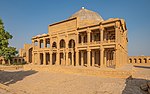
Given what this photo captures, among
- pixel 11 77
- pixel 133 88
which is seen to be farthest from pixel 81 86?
pixel 11 77

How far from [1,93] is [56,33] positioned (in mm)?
22484

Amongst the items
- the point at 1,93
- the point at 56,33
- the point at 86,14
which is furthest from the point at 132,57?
the point at 1,93

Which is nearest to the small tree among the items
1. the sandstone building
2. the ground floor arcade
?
the sandstone building

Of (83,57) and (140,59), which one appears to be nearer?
(83,57)

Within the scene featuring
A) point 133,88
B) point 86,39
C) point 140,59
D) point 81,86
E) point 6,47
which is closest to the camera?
point 133,88

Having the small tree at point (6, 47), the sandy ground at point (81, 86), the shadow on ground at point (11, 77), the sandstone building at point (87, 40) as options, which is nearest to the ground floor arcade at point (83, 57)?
the sandstone building at point (87, 40)

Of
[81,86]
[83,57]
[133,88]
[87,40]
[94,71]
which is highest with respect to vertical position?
[87,40]

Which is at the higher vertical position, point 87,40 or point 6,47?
point 87,40

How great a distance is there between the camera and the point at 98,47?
22.8 meters

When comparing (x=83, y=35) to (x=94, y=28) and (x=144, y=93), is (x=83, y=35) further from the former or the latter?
(x=144, y=93)

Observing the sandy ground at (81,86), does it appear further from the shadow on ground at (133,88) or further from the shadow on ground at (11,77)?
the shadow on ground at (11,77)

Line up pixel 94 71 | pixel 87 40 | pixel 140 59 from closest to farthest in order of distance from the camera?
1. pixel 94 71
2. pixel 87 40
3. pixel 140 59

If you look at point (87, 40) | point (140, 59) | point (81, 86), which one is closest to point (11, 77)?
point (81, 86)

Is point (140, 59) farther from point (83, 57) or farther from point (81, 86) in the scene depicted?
point (81, 86)
